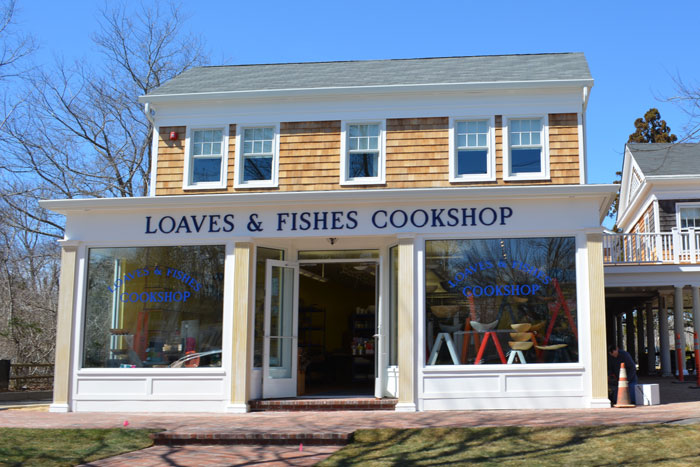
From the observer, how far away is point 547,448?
29.7ft

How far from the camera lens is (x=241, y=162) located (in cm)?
1514

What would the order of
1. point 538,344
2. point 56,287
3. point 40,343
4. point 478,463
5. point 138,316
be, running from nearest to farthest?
point 478,463
point 538,344
point 138,316
point 40,343
point 56,287

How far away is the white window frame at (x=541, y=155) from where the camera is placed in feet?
46.8

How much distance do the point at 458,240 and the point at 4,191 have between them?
19748mm

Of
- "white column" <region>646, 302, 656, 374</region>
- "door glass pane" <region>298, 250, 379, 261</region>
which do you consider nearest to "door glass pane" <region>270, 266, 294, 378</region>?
"door glass pane" <region>298, 250, 379, 261</region>

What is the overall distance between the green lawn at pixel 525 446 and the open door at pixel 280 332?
3.97 metres

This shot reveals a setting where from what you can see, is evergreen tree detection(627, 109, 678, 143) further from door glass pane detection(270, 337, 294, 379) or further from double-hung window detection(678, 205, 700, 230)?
door glass pane detection(270, 337, 294, 379)

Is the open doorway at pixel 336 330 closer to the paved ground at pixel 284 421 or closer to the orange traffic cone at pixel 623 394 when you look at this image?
the paved ground at pixel 284 421

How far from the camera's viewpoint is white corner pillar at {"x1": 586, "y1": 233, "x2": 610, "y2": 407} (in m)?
12.5

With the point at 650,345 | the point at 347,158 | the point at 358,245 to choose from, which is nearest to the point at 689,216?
the point at 650,345

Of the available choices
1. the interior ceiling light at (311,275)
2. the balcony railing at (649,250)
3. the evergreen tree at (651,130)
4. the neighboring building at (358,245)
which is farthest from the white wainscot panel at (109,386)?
the evergreen tree at (651,130)

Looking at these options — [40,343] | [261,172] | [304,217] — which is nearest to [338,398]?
[304,217]

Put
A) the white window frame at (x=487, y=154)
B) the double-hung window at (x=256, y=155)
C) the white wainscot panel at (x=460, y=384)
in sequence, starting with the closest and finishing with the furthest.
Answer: the white wainscot panel at (x=460, y=384), the white window frame at (x=487, y=154), the double-hung window at (x=256, y=155)

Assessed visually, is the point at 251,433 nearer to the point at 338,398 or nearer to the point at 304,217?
the point at 338,398
